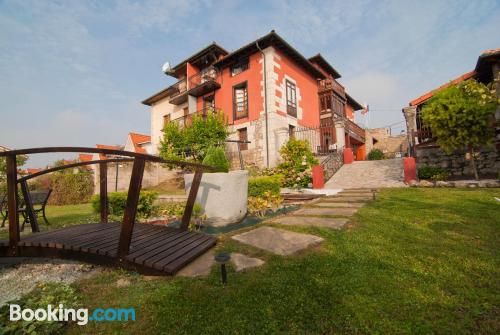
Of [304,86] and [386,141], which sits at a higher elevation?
[304,86]

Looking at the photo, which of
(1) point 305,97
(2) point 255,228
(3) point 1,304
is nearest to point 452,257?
(2) point 255,228

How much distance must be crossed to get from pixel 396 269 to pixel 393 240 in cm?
95

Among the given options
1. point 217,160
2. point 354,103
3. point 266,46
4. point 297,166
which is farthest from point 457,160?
point 354,103

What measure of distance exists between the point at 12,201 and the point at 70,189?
14213 millimetres

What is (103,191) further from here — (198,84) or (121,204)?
(198,84)

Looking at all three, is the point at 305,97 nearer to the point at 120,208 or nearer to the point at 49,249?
the point at 120,208

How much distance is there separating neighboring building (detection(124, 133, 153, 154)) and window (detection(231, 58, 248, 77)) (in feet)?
47.0

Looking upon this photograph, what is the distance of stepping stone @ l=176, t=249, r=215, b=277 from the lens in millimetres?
2279

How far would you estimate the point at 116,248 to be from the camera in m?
2.52

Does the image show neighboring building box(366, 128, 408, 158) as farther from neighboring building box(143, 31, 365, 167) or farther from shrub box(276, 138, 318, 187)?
shrub box(276, 138, 318, 187)

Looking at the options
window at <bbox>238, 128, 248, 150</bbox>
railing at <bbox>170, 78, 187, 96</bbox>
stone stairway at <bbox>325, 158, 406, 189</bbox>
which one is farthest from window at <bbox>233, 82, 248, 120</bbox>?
stone stairway at <bbox>325, 158, 406, 189</bbox>

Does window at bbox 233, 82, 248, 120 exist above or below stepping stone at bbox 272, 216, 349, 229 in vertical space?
above

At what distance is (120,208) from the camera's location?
6461 mm

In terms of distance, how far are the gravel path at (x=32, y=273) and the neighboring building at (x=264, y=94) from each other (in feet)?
37.9
